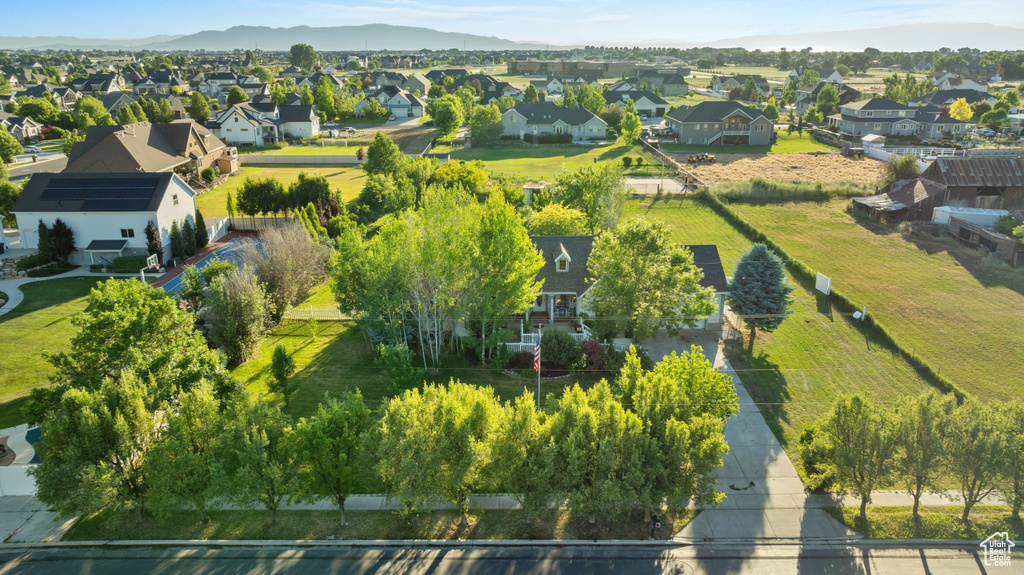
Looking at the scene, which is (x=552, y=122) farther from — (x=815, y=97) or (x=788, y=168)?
(x=815, y=97)

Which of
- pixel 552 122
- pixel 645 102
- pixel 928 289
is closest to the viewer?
pixel 928 289

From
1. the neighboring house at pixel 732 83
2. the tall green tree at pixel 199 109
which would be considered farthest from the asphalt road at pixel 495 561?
the neighboring house at pixel 732 83

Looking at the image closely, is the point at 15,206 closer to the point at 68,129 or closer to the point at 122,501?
the point at 122,501

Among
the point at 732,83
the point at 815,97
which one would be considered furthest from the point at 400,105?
the point at 732,83

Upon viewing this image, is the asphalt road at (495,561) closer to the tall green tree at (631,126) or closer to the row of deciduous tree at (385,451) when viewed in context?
the row of deciduous tree at (385,451)

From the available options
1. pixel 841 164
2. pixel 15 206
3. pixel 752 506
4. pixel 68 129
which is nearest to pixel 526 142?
pixel 841 164

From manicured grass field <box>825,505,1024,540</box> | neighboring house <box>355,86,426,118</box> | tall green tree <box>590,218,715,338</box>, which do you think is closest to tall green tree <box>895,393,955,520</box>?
manicured grass field <box>825,505,1024,540</box>

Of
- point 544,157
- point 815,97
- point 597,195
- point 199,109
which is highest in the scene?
point 815,97
